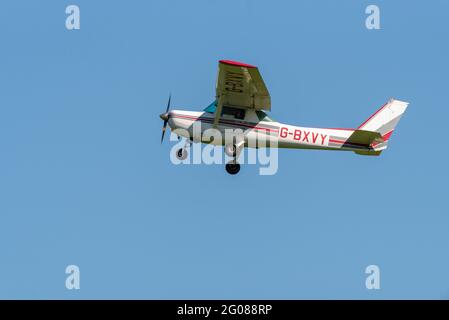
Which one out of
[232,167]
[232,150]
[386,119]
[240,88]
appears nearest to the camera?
[240,88]

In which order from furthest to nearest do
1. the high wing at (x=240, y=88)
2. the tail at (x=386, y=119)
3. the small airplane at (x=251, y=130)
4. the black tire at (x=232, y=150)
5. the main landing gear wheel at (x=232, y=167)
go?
the tail at (x=386, y=119) → the main landing gear wheel at (x=232, y=167) → the black tire at (x=232, y=150) → the small airplane at (x=251, y=130) → the high wing at (x=240, y=88)

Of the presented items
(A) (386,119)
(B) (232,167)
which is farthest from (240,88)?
(A) (386,119)

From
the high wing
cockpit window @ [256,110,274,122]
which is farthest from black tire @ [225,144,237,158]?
cockpit window @ [256,110,274,122]

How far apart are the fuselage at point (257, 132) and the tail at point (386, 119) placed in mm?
1262

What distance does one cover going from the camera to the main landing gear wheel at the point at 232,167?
24.1m

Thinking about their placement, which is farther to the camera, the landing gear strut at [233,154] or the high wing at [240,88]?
the landing gear strut at [233,154]

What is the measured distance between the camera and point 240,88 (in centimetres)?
2353

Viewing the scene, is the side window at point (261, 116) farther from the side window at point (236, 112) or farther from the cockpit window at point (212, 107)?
the cockpit window at point (212, 107)

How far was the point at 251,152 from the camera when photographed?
955 inches

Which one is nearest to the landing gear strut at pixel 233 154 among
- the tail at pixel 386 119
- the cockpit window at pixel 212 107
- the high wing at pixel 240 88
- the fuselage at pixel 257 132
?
the fuselage at pixel 257 132

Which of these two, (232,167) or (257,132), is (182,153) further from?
(257,132)

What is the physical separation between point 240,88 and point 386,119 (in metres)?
4.90

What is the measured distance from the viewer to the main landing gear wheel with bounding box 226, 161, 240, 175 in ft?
79.2

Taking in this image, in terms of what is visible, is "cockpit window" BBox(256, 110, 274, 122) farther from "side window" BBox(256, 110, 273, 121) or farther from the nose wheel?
the nose wheel
